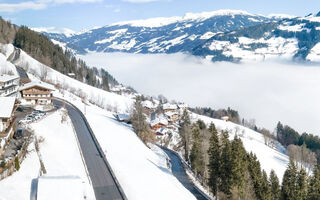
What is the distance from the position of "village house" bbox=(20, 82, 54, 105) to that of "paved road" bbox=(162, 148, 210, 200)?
110 ft

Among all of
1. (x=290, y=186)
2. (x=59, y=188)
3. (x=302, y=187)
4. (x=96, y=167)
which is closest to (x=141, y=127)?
(x=96, y=167)

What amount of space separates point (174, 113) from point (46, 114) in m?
89.2

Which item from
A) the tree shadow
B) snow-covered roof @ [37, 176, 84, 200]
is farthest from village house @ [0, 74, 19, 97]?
snow-covered roof @ [37, 176, 84, 200]

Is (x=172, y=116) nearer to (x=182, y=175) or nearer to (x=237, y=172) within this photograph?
(x=182, y=175)

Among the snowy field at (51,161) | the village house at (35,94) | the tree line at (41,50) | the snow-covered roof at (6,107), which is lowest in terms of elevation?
the snowy field at (51,161)

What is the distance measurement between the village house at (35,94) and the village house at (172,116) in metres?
74.7

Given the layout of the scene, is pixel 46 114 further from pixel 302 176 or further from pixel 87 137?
pixel 302 176

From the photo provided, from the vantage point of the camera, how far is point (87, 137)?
54.6m

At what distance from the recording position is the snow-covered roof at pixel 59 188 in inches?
A: 1125

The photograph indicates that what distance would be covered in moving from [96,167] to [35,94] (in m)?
37.0

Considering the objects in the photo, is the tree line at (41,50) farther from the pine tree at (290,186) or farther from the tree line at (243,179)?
the pine tree at (290,186)

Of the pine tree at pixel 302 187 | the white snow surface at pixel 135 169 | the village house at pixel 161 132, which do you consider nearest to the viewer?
the white snow surface at pixel 135 169

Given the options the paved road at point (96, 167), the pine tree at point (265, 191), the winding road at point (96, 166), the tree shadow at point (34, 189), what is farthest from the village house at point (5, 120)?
the pine tree at point (265, 191)

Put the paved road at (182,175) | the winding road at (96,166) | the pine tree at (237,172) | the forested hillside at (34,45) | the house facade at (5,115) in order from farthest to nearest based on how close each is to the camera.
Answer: the forested hillside at (34,45) → the paved road at (182,175) → the pine tree at (237,172) → the house facade at (5,115) → the winding road at (96,166)
